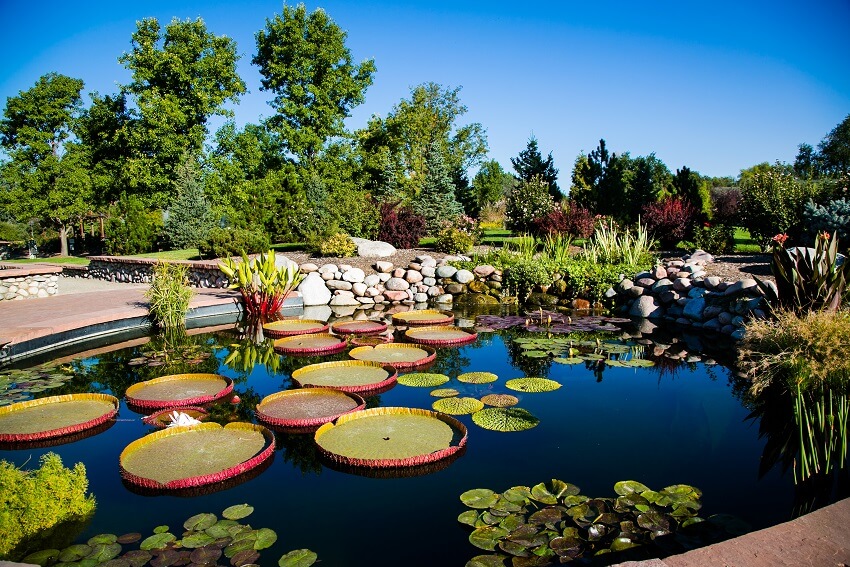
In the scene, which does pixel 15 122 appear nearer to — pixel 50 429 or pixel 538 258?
pixel 538 258

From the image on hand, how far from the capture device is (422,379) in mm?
5449

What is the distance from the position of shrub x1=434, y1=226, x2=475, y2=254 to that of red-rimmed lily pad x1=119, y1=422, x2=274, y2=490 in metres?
9.60

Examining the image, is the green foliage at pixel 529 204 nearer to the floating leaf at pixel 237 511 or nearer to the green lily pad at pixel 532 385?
the green lily pad at pixel 532 385

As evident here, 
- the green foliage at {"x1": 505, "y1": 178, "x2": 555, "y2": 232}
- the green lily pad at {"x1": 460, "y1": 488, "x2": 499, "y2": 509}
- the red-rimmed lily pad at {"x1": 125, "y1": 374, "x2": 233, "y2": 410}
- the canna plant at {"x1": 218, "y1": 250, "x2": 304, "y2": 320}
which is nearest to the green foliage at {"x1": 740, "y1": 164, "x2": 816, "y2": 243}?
the green foliage at {"x1": 505, "y1": 178, "x2": 555, "y2": 232}

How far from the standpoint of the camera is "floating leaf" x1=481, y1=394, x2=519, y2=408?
4.73 meters

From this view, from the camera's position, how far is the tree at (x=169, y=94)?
24172 millimetres

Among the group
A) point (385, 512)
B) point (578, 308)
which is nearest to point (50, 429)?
point (385, 512)

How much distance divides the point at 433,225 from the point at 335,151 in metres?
10.8

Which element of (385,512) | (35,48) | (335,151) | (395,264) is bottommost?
(385,512)

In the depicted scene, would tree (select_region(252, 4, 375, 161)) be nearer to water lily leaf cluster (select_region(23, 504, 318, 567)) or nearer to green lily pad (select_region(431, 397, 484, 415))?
green lily pad (select_region(431, 397, 484, 415))

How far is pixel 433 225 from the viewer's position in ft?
58.8

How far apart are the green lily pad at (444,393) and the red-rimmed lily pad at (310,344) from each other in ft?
6.33

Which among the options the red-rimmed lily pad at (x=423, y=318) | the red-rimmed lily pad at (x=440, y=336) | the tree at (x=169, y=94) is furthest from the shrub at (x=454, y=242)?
the tree at (x=169, y=94)

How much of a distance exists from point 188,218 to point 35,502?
18.6m
